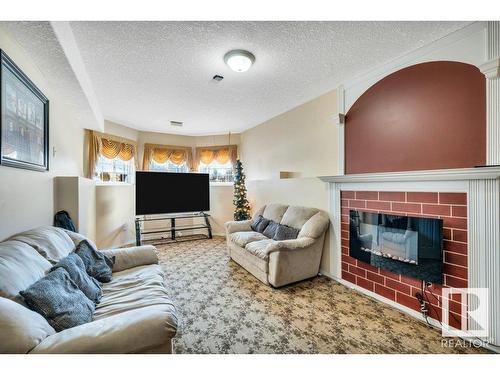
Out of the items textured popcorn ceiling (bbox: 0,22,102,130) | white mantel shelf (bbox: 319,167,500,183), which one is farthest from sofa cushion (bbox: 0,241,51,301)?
white mantel shelf (bbox: 319,167,500,183)

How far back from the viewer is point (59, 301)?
1201mm

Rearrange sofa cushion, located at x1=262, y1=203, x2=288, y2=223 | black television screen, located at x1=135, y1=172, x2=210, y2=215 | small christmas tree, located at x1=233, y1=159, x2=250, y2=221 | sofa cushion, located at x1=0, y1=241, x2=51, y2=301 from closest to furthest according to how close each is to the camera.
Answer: sofa cushion, located at x1=0, y1=241, x2=51, y2=301 < sofa cushion, located at x1=262, y1=203, x2=288, y2=223 < black television screen, located at x1=135, y1=172, x2=210, y2=215 < small christmas tree, located at x1=233, y1=159, x2=250, y2=221

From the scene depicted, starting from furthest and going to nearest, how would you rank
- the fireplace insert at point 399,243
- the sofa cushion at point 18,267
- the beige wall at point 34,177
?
the fireplace insert at point 399,243
the beige wall at point 34,177
the sofa cushion at point 18,267

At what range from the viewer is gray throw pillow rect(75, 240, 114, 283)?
1.82 meters

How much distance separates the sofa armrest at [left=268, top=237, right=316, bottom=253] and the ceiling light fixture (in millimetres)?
2029

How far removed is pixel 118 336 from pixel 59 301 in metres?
0.49

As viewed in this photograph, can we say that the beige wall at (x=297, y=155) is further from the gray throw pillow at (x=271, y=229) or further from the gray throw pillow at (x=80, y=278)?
the gray throw pillow at (x=80, y=278)

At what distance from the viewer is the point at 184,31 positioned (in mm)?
1847

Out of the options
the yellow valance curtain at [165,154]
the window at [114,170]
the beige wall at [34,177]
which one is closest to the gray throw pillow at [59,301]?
the beige wall at [34,177]

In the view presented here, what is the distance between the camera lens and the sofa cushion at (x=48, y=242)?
5.12ft

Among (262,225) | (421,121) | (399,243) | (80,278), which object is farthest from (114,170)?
(421,121)

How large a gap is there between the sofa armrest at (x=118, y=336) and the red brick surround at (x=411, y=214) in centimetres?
226

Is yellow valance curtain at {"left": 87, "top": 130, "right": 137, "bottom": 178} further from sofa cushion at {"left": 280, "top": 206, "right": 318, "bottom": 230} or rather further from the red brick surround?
the red brick surround
